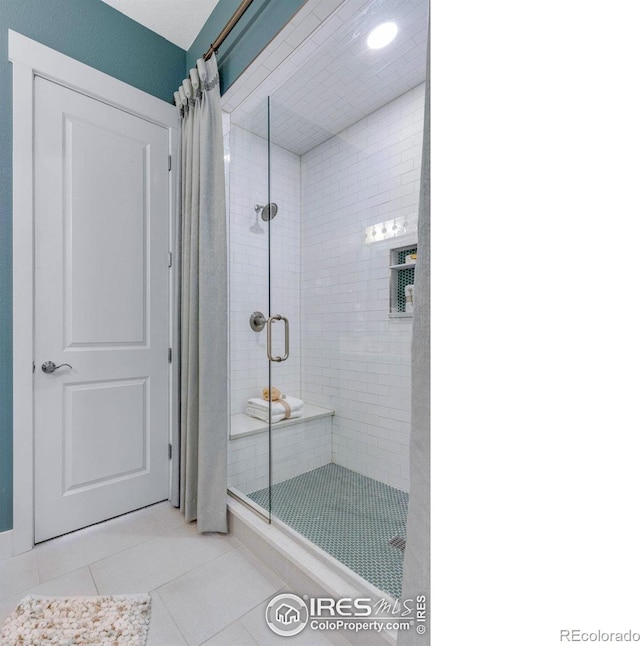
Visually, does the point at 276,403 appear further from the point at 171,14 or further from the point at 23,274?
the point at 171,14

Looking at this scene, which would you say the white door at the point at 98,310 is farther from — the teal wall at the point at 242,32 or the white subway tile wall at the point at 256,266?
the teal wall at the point at 242,32

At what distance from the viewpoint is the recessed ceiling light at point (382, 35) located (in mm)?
1529

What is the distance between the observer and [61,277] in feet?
5.54

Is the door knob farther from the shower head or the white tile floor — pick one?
the shower head

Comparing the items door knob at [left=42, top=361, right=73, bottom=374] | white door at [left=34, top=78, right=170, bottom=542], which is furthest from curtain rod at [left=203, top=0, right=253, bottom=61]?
door knob at [left=42, top=361, right=73, bottom=374]

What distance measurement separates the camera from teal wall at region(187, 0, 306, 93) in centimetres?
149

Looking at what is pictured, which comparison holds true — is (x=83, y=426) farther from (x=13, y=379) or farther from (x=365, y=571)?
(x=365, y=571)

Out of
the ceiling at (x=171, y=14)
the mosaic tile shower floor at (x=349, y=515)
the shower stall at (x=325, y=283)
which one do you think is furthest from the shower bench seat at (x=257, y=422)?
the ceiling at (x=171, y=14)

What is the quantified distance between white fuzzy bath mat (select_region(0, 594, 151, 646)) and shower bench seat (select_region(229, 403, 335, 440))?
0.74 m

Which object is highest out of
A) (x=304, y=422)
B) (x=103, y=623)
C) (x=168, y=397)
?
(x=168, y=397)

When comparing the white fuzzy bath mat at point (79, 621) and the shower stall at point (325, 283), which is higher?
the shower stall at point (325, 283)

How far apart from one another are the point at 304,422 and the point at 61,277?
1399 millimetres

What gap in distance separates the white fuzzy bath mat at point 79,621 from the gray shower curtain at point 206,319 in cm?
46
